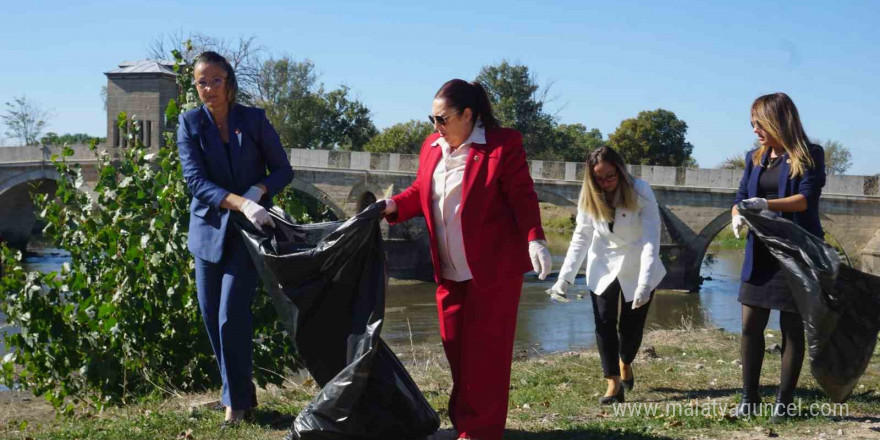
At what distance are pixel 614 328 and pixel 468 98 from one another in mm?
1882

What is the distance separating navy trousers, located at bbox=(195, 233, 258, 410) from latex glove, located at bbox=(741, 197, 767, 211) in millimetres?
2241

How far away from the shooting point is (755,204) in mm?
4234

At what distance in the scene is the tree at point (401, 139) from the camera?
156ft

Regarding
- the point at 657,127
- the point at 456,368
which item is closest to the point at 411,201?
the point at 456,368

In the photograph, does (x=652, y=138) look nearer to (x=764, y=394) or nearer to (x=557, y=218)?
(x=557, y=218)

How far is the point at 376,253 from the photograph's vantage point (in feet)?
12.7

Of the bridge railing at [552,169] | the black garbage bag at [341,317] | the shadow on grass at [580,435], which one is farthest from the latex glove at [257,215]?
the bridge railing at [552,169]

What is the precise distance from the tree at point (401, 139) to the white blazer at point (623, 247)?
138 ft

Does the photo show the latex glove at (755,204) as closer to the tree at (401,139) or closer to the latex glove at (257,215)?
the latex glove at (257,215)

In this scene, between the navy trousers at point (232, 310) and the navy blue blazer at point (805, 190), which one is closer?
the navy trousers at point (232, 310)

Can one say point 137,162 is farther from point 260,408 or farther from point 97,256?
point 260,408

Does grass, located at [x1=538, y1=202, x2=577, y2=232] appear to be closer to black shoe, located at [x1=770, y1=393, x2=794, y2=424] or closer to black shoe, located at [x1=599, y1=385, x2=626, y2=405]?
black shoe, located at [x1=599, y1=385, x2=626, y2=405]

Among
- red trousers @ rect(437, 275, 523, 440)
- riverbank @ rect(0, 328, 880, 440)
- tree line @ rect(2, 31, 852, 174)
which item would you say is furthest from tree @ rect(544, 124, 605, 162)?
red trousers @ rect(437, 275, 523, 440)

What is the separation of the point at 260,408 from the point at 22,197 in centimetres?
3607
